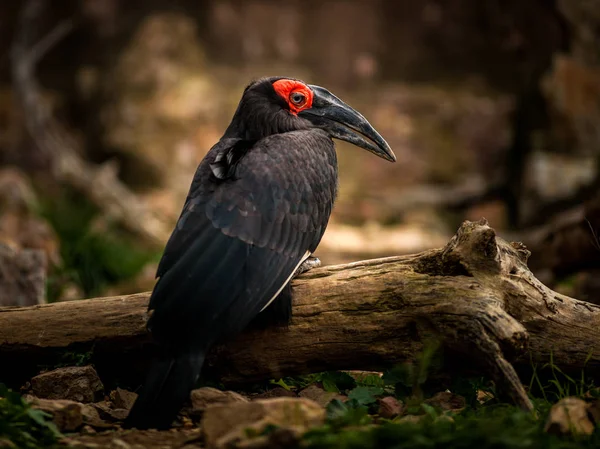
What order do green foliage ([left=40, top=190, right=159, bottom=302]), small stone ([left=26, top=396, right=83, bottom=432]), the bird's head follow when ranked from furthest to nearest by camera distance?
green foliage ([left=40, top=190, right=159, bottom=302]) → the bird's head → small stone ([left=26, top=396, right=83, bottom=432])

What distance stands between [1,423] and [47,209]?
20.0 feet

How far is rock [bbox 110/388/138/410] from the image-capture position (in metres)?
3.11

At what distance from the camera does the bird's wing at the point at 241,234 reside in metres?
2.85

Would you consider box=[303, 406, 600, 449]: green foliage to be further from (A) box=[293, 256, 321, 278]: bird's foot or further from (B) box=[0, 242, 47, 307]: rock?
(B) box=[0, 242, 47, 307]: rock

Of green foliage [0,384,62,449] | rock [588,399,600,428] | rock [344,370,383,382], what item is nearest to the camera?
green foliage [0,384,62,449]

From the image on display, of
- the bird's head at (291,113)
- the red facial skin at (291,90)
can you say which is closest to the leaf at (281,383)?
the bird's head at (291,113)

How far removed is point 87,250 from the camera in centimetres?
675

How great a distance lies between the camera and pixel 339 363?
3166 mm

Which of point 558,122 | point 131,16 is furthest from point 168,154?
point 558,122

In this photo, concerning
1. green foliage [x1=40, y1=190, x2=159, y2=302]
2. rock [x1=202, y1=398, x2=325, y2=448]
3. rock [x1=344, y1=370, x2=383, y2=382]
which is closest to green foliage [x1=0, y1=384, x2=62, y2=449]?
rock [x1=202, y1=398, x2=325, y2=448]

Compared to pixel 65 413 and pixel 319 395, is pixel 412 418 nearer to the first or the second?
pixel 319 395

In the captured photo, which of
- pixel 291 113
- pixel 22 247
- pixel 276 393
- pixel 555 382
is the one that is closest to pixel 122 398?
pixel 276 393

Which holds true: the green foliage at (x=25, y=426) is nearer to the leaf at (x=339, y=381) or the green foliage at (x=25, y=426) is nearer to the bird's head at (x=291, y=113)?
the leaf at (x=339, y=381)

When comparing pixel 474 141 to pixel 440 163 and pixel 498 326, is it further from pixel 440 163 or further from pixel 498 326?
pixel 498 326
